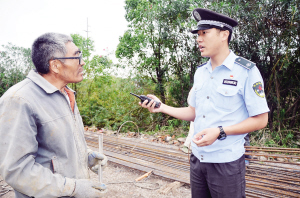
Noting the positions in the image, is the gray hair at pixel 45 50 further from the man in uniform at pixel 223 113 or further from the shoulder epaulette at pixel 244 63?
the shoulder epaulette at pixel 244 63

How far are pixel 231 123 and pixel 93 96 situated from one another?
828cm

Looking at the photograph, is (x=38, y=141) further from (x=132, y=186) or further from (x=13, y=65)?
(x=13, y=65)

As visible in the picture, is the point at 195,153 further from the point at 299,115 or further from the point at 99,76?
the point at 99,76

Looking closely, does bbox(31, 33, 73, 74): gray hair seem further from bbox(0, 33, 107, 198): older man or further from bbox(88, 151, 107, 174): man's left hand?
bbox(88, 151, 107, 174): man's left hand

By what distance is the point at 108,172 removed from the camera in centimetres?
437

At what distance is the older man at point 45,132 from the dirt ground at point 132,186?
1.98 m

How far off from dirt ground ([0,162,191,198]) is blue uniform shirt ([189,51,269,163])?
1965mm

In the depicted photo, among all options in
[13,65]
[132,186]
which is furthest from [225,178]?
[13,65]

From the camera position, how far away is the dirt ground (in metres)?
3.37

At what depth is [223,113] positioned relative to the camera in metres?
1.64

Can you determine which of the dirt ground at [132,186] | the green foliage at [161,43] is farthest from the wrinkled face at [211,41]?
the green foliage at [161,43]

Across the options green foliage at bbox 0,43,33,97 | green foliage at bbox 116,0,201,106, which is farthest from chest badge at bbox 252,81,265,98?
green foliage at bbox 0,43,33,97

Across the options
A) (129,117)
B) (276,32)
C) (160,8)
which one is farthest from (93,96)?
(276,32)

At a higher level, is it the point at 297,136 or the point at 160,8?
the point at 160,8
